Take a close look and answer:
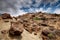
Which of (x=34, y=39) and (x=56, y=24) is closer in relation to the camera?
(x=34, y=39)

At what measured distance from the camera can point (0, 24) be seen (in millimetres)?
21812

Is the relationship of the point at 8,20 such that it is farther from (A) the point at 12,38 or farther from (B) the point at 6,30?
(A) the point at 12,38

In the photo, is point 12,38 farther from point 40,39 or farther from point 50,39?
point 50,39

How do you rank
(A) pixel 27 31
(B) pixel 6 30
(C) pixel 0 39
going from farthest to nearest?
1. (A) pixel 27 31
2. (B) pixel 6 30
3. (C) pixel 0 39

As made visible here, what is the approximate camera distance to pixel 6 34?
19516 mm

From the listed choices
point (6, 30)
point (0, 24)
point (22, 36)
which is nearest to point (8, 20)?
point (0, 24)

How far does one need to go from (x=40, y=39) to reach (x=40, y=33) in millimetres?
1453

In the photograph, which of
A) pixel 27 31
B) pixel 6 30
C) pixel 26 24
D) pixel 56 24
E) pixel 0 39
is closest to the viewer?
pixel 0 39

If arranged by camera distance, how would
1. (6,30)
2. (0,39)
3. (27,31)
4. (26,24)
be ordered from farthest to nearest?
1. (26,24)
2. (27,31)
3. (6,30)
4. (0,39)

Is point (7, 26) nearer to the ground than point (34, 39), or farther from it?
farther from it

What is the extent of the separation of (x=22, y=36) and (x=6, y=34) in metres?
2.31

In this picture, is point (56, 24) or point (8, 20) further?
point (56, 24)

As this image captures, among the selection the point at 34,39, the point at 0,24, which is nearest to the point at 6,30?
the point at 0,24

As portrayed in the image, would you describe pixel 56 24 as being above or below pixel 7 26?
below
